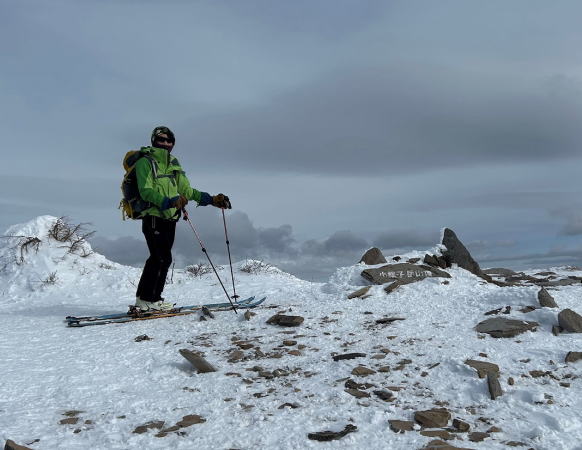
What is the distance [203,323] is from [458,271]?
4984mm

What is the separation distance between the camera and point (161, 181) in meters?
7.46

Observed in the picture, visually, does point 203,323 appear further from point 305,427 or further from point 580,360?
point 580,360

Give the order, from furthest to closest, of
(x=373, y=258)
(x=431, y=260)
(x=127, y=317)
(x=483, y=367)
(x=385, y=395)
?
(x=431, y=260) < (x=373, y=258) < (x=127, y=317) < (x=483, y=367) < (x=385, y=395)

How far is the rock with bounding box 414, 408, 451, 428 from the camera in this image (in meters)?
3.45

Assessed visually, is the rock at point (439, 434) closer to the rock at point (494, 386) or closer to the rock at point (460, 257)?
the rock at point (494, 386)

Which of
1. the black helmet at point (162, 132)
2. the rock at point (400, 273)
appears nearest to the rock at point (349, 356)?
the rock at point (400, 273)

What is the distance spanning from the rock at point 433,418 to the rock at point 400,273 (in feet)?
14.4

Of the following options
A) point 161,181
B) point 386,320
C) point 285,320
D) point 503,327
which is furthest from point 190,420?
point 161,181

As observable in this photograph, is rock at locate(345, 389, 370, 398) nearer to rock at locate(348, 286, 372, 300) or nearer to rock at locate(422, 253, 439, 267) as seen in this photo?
rock at locate(348, 286, 372, 300)

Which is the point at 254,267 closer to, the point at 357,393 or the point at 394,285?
the point at 394,285

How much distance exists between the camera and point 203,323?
666 cm

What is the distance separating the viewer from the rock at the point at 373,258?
29.0ft

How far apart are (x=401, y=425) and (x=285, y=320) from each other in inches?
116

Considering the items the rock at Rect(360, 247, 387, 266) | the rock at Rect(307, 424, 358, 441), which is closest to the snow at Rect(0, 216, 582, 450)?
the rock at Rect(307, 424, 358, 441)
